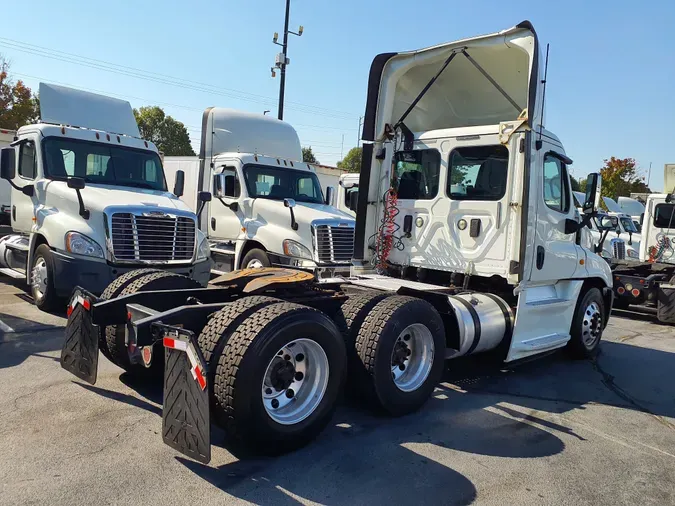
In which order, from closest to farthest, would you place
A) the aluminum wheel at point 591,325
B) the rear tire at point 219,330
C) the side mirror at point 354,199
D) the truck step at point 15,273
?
the rear tire at point 219,330, the aluminum wheel at point 591,325, the side mirror at point 354,199, the truck step at point 15,273

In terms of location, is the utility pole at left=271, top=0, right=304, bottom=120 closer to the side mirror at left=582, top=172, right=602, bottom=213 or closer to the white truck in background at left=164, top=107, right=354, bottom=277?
the white truck in background at left=164, top=107, right=354, bottom=277

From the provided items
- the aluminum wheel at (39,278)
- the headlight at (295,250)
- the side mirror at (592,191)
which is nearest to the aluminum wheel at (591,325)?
the side mirror at (592,191)

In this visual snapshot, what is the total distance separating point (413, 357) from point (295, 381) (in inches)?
58.5

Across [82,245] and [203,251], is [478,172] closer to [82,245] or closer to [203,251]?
[203,251]

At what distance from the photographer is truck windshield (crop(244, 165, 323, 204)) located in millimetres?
10914

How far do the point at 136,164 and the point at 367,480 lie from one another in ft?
24.7

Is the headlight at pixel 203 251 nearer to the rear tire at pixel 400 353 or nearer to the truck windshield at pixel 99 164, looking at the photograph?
the truck windshield at pixel 99 164

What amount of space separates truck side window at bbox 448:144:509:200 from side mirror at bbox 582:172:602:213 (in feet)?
4.24

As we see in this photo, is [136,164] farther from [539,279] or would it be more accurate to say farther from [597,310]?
[597,310]

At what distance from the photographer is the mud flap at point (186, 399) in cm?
337

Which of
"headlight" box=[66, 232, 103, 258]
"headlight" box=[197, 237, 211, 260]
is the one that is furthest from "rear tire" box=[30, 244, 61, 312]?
"headlight" box=[197, 237, 211, 260]

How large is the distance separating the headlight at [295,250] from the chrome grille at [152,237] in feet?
6.22

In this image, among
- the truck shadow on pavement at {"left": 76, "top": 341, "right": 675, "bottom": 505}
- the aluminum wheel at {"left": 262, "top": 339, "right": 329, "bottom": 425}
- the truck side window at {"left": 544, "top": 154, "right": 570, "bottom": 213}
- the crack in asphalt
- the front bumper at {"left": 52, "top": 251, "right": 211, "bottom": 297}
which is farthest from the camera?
the front bumper at {"left": 52, "top": 251, "right": 211, "bottom": 297}

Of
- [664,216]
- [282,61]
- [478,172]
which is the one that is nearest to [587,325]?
[478,172]
